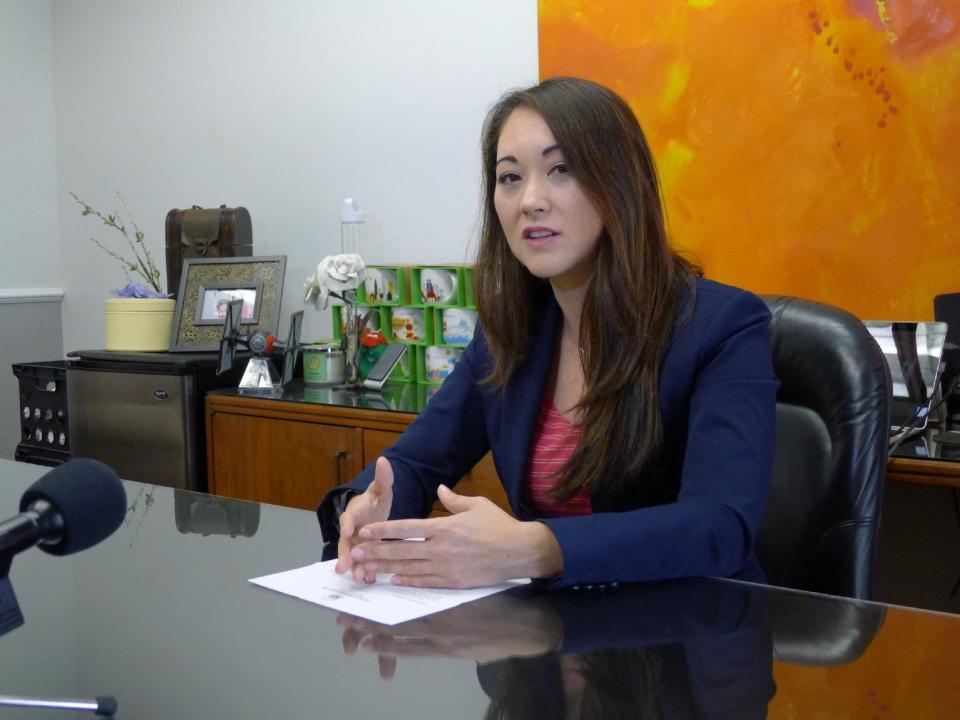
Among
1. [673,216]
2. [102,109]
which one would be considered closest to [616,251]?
[673,216]

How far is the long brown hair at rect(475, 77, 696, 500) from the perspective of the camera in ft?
4.56

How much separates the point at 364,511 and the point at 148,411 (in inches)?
79.7

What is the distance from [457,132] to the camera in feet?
10.5

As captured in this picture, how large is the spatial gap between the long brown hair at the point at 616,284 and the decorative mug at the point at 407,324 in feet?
5.04

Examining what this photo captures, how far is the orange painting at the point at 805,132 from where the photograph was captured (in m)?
2.32

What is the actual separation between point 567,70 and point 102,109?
2.33 m

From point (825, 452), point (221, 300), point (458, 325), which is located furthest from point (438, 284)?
point (825, 452)

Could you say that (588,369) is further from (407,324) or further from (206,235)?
(206,235)

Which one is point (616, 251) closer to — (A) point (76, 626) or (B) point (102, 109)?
(A) point (76, 626)

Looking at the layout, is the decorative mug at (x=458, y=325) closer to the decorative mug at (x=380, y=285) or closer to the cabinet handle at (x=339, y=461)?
the decorative mug at (x=380, y=285)

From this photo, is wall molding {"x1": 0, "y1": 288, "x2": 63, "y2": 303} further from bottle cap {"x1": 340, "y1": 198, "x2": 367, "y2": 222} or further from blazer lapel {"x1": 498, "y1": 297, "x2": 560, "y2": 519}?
blazer lapel {"x1": 498, "y1": 297, "x2": 560, "y2": 519}

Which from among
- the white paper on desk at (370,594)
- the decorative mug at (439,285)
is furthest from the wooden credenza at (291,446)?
the white paper on desk at (370,594)

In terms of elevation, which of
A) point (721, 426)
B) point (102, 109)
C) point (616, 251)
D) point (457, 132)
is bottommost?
point (721, 426)

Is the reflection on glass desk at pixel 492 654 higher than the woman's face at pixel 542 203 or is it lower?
lower
